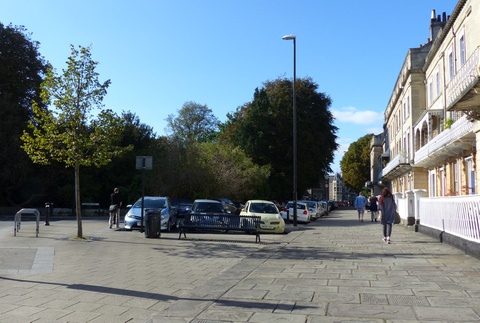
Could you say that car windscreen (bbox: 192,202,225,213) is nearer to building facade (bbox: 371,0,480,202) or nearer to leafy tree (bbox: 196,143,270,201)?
building facade (bbox: 371,0,480,202)

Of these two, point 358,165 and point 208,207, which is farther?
point 358,165

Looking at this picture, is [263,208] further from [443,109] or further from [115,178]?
[115,178]

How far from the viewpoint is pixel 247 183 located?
4003 centimetres

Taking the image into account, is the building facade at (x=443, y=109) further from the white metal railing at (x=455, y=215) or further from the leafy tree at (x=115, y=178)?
the leafy tree at (x=115, y=178)

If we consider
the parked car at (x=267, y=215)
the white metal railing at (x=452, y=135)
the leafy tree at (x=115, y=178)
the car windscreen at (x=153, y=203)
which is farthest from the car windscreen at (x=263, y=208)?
the leafy tree at (x=115, y=178)

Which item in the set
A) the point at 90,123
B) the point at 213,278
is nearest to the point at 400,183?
the point at 90,123

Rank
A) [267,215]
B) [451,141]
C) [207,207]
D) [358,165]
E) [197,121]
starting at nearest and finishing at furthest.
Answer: [267,215] < [451,141] < [207,207] < [197,121] < [358,165]

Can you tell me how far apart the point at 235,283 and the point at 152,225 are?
861 centimetres

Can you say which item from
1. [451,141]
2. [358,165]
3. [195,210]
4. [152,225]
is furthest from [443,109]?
[358,165]

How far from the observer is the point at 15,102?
38.1 meters

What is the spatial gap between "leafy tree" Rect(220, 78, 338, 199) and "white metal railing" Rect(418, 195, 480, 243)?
29934mm

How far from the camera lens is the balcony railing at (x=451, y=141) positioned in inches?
769

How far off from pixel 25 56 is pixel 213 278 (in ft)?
123

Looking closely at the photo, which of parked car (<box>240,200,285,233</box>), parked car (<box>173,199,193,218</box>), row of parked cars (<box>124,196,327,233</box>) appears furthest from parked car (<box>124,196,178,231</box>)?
parked car (<box>173,199,193,218</box>)
